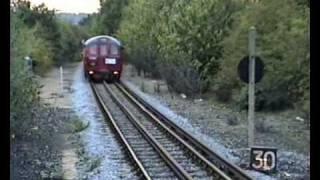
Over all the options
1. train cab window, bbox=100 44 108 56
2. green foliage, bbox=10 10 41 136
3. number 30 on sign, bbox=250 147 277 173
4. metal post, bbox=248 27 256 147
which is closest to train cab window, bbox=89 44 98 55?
train cab window, bbox=100 44 108 56

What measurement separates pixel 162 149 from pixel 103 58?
2231 cm

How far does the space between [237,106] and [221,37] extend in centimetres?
461

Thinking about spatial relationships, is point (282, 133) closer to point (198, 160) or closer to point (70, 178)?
point (198, 160)

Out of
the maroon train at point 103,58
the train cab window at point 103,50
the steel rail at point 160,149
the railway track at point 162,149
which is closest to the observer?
the steel rail at point 160,149

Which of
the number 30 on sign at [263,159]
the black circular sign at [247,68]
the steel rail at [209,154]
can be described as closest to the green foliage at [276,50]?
the black circular sign at [247,68]

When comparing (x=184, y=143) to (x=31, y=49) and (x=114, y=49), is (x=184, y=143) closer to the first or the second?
(x=31, y=49)

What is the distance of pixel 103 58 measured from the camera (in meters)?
33.2

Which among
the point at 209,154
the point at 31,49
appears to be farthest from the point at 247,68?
the point at 31,49

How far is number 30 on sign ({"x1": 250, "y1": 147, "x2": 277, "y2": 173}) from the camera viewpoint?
348 inches

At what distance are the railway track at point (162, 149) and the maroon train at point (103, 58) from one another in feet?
44.3

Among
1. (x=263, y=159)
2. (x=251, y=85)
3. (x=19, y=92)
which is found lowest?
(x=263, y=159)

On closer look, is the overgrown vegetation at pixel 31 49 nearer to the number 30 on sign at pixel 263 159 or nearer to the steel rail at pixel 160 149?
the steel rail at pixel 160 149

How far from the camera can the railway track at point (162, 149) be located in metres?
9.29

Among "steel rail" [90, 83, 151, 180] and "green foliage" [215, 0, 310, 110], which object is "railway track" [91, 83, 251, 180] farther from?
"green foliage" [215, 0, 310, 110]
